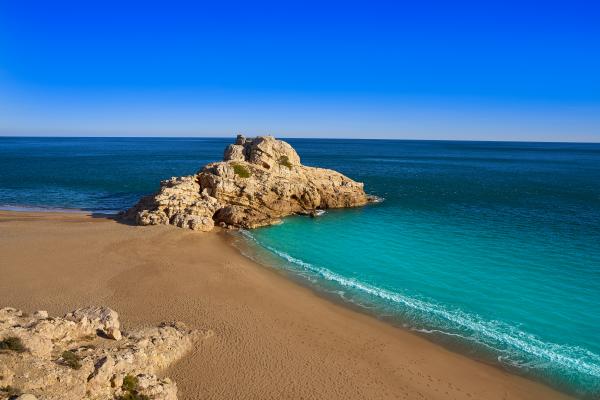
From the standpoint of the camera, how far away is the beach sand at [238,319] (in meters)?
15.2

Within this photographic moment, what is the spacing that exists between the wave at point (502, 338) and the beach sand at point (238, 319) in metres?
1.56

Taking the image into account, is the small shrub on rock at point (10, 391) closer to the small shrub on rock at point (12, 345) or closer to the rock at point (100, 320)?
the small shrub on rock at point (12, 345)

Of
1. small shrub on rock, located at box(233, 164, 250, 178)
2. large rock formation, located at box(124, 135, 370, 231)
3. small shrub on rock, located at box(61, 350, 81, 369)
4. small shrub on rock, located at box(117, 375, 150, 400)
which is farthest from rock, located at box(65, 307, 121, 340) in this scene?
small shrub on rock, located at box(233, 164, 250, 178)

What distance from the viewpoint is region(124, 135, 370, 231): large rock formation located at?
38344 millimetres

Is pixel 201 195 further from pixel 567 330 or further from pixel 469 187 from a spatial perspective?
pixel 469 187

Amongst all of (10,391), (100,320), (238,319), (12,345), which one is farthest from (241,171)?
(10,391)

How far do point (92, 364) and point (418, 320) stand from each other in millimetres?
15674

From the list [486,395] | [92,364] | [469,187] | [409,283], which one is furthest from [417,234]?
[469,187]

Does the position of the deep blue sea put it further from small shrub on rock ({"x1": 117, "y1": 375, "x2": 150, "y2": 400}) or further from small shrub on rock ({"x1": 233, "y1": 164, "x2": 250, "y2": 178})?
small shrub on rock ({"x1": 117, "y1": 375, "x2": 150, "y2": 400})

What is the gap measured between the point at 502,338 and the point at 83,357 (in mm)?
18258

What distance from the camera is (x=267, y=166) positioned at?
48219 mm

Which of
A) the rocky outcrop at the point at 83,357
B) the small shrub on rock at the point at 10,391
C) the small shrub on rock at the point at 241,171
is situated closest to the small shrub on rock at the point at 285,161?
the small shrub on rock at the point at 241,171

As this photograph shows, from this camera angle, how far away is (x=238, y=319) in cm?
1994

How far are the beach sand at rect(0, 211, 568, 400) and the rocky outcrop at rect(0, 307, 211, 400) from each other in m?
1.43
